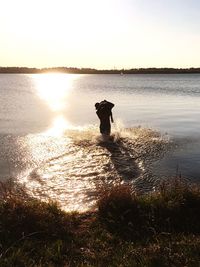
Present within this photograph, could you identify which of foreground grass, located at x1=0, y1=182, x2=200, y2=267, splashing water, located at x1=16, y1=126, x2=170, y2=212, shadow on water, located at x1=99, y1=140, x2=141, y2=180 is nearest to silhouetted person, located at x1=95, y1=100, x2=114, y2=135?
splashing water, located at x1=16, y1=126, x2=170, y2=212

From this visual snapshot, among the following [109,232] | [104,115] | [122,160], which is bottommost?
[122,160]

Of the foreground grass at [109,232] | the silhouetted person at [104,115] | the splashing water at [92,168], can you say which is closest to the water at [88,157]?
the splashing water at [92,168]

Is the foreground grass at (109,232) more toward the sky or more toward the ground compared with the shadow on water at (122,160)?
more toward the sky

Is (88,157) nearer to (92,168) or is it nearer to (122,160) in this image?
(122,160)

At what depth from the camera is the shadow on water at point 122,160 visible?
1261 centimetres

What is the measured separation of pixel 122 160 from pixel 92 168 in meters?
1.58

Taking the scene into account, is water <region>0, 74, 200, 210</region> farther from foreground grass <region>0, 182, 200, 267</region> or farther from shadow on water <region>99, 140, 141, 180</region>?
foreground grass <region>0, 182, 200, 267</region>

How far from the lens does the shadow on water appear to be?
12.6m

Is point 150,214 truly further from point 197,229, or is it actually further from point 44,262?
point 44,262

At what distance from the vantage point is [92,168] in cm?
1316

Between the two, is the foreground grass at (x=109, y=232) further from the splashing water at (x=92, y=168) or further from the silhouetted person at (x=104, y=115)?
the silhouetted person at (x=104, y=115)

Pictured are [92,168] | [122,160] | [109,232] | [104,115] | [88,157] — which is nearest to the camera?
[109,232]

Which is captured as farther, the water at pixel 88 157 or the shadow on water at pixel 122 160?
the shadow on water at pixel 122 160

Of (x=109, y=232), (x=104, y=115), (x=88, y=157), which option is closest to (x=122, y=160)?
(x=88, y=157)
